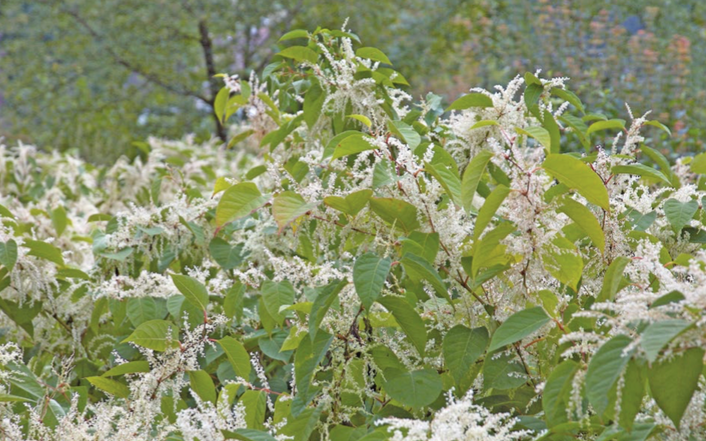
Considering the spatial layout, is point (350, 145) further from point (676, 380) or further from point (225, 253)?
point (225, 253)

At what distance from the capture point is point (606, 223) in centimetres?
152

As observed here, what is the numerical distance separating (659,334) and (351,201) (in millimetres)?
612

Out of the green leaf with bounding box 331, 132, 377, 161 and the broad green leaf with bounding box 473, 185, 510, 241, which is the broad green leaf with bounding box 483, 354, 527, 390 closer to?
the broad green leaf with bounding box 473, 185, 510, 241

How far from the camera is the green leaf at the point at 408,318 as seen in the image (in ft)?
4.36

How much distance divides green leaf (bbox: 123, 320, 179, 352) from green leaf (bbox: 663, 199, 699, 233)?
1031 millimetres

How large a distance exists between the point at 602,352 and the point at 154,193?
182 centimetres

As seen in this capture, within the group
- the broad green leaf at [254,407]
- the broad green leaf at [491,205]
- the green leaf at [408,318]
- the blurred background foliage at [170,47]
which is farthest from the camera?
the blurred background foliage at [170,47]

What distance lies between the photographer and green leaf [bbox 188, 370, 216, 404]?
1.59m

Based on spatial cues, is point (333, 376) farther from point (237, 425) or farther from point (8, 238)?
point (8, 238)

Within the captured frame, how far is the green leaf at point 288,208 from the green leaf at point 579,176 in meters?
0.41

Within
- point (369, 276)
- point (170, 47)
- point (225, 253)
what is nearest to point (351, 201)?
point (369, 276)

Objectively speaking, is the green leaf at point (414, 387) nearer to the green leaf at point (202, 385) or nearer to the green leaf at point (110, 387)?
the green leaf at point (202, 385)

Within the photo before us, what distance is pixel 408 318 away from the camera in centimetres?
Result: 134

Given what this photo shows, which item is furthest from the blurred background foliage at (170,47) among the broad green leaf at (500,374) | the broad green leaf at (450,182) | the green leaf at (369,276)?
the green leaf at (369,276)
